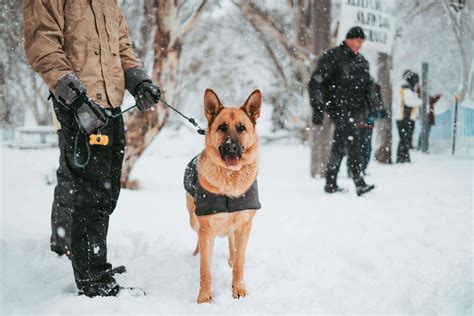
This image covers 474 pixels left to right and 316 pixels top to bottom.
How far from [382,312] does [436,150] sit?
11087 mm

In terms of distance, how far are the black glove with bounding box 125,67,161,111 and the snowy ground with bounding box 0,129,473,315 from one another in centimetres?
124

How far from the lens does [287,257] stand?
320cm

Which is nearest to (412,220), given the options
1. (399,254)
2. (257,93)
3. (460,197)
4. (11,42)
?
(399,254)

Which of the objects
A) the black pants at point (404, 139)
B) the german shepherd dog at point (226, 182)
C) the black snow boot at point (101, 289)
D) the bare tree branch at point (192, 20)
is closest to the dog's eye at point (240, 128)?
the german shepherd dog at point (226, 182)

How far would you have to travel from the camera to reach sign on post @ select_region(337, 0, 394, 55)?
7.08m

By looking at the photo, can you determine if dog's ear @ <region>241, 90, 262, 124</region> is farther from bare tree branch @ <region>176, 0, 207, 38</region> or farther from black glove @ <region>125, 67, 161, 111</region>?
bare tree branch @ <region>176, 0, 207, 38</region>

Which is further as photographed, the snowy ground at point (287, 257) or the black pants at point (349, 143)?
the black pants at point (349, 143)

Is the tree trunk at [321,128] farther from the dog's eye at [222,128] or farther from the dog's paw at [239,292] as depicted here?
the dog's paw at [239,292]

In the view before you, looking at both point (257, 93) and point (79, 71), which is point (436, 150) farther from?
point (79, 71)

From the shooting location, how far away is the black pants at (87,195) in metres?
2.43

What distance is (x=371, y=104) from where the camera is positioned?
5.66 m

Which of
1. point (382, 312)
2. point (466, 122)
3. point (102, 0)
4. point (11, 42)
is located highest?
point (11, 42)

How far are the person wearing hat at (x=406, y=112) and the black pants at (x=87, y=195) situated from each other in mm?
9023

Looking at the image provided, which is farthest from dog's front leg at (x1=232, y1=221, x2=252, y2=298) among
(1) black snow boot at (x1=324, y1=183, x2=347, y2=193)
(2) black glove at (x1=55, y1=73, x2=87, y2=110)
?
(1) black snow boot at (x1=324, y1=183, x2=347, y2=193)
